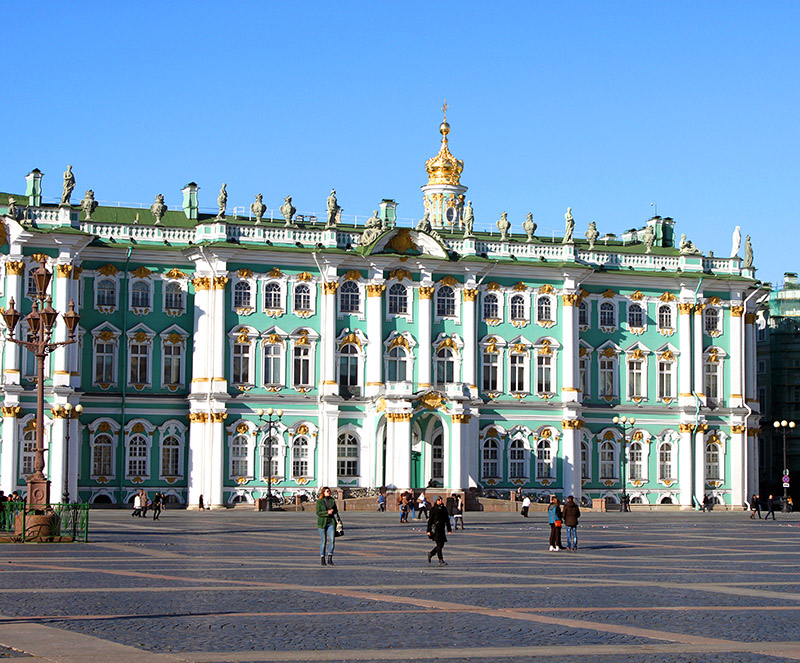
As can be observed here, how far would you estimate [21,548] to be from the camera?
126 feet

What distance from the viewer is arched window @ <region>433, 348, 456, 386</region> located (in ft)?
277

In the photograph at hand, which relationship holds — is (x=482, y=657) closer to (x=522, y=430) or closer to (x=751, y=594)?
(x=751, y=594)

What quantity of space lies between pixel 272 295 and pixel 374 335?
20.2 feet

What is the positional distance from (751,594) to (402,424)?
179 feet

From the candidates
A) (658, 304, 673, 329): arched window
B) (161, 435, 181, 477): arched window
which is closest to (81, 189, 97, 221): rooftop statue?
(161, 435, 181, 477): arched window

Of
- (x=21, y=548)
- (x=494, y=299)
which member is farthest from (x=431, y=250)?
(x=21, y=548)

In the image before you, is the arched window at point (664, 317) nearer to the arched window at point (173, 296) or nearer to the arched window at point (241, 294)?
the arched window at point (241, 294)

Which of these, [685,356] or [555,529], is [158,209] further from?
[555,529]

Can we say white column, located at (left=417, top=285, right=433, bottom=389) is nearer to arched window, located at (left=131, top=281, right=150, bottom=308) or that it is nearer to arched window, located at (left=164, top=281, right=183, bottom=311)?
arched window, located at (left=164, top=281, right=183, bottom=311)

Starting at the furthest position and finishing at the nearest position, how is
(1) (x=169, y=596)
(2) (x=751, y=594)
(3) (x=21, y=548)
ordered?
(3) (x=21, y=548) → (2) (x=751, y=594) → (1) (x=169, y=596)

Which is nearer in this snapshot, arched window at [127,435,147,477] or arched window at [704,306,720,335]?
arched window at [127,435,147,477]

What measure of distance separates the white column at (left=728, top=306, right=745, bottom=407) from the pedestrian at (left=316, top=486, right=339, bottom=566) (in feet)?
195

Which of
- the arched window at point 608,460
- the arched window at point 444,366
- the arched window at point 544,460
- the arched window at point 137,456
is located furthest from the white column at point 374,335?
the arched window at point 608,460

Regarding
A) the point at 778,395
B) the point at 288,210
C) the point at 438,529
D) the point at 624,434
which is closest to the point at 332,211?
the point at 288,210
